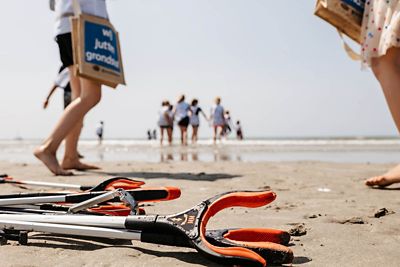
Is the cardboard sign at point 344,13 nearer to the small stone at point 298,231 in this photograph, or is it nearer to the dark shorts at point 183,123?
the small stone at point 298,231

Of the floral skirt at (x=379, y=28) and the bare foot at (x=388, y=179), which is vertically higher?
the floral skirt at (x=379, y=28)

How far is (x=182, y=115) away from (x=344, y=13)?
12.5 metres

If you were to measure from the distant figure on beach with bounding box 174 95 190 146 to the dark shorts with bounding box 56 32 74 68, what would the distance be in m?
11.0

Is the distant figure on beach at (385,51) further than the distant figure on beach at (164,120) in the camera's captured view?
No

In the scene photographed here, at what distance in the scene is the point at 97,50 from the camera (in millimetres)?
4234

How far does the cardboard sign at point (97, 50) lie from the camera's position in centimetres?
411

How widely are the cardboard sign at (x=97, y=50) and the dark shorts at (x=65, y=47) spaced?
34cm

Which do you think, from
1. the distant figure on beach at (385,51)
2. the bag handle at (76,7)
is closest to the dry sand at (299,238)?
the distant figure on beach at (385,51)

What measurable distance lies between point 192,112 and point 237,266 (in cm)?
1569

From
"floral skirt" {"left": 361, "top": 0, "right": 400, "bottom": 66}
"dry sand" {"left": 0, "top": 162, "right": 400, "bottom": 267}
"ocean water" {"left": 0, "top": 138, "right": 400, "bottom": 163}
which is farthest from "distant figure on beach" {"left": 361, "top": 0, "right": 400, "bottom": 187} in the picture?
"ocean water" {"left": 0, "top": 138, "right": 400, "bottom": 163}

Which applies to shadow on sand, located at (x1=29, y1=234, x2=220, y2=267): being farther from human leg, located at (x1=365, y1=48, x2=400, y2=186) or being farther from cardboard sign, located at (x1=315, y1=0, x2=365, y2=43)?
cardboard sign, located at (x1=315, y1=0, x2=365, y2=43)

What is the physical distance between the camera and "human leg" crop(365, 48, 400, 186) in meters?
3.13

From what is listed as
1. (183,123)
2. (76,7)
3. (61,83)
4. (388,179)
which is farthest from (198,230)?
(183,123)

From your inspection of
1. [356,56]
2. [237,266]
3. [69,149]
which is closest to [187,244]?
[237,266]
